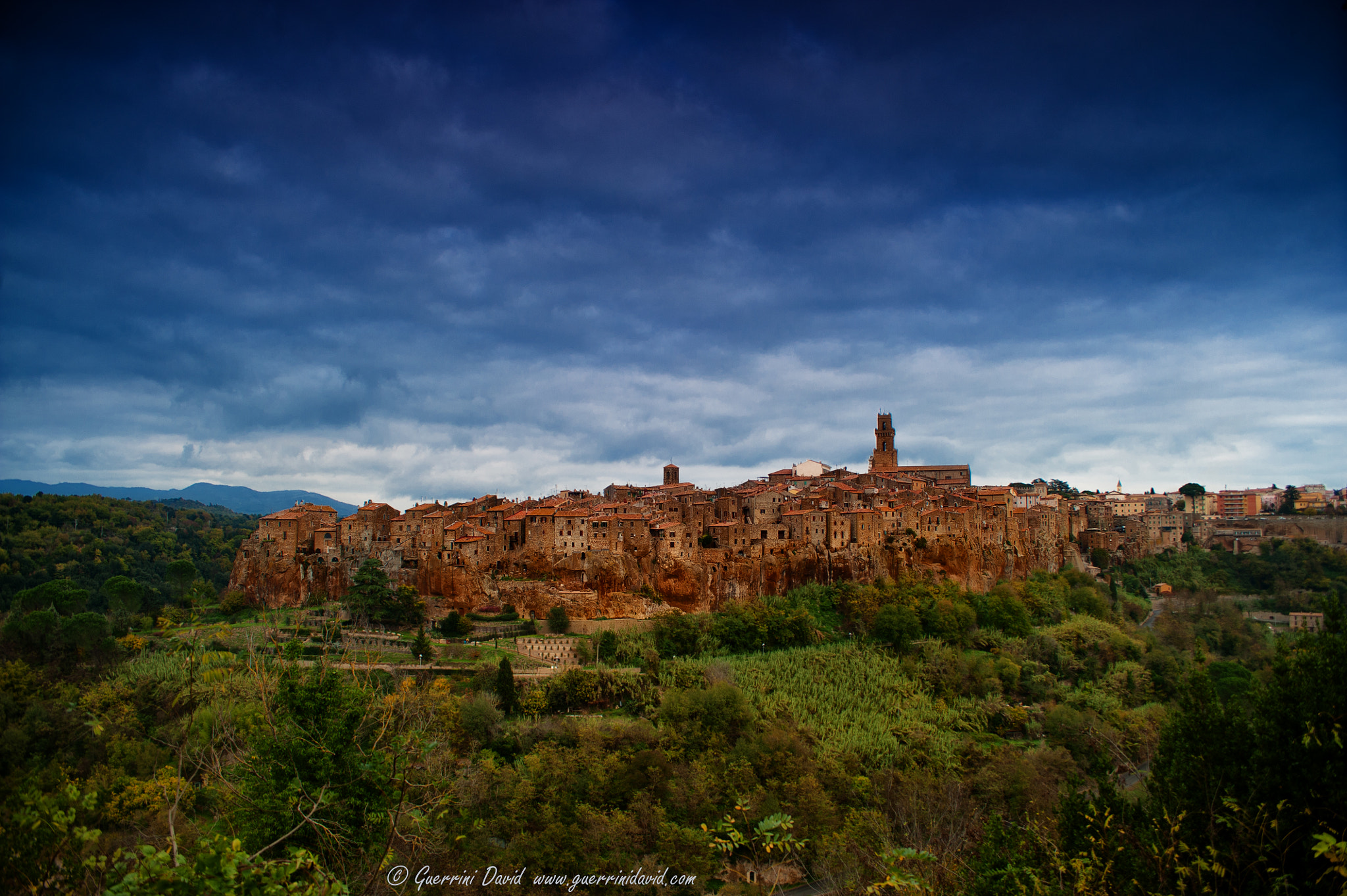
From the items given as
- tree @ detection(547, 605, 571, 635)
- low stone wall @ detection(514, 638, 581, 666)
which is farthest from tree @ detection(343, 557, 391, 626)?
tree @ detection(547, 605, 571, 635)

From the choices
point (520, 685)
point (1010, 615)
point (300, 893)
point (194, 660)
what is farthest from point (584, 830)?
point (1010, 615)

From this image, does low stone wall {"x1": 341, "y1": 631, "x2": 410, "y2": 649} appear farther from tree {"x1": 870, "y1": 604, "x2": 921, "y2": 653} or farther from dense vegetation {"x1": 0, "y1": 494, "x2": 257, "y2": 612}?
tree {"x1": 870, "y1": 604, "x2": 921, "y2": 653}

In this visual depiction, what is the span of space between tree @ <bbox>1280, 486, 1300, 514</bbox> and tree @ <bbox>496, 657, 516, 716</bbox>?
80.0 meters

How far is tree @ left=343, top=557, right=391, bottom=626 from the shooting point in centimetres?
3728

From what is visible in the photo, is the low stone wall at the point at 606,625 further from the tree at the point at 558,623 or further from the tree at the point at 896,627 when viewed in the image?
the tree at the point at 896,627

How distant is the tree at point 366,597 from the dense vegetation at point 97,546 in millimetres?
14371

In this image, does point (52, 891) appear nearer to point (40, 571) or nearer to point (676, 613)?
point (676, 613)

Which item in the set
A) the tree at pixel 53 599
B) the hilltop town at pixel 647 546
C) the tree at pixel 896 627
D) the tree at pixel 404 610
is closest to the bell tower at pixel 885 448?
the hilltop town at pixel 647 546

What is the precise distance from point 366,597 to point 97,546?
28780 millimetres

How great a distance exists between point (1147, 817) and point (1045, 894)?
6.18 m

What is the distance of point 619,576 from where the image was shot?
1524 inches

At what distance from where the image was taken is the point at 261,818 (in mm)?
10289

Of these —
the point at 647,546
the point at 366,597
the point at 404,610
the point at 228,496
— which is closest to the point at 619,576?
the point at 647,546

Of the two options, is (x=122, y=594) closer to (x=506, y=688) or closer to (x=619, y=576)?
(x=506, y=688)
